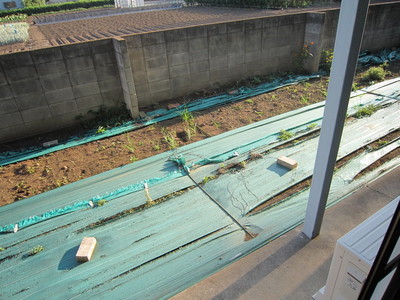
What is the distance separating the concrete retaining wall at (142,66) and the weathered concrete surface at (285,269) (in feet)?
12.3

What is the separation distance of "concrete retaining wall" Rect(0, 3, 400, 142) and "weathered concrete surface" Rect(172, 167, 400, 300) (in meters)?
3.75

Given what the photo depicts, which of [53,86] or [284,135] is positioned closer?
[284,135]

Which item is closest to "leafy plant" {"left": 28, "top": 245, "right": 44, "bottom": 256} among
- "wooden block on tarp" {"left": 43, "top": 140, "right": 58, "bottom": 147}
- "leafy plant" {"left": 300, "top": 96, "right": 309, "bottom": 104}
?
"wooden block on tarp" {"left": 43, "top": 140, "right": 58, "bottom": 147}

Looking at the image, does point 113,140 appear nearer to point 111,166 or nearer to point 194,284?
point 111,166

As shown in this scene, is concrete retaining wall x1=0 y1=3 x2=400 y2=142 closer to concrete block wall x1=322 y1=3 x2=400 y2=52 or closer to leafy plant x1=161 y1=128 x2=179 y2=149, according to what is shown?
concrete block wall x1=322 y1=3 x2=400 y2=52

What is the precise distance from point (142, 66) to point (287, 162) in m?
3.41

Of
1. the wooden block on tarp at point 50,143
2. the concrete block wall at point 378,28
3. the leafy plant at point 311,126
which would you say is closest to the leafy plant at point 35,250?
the wooden block on tarp at point 50,143

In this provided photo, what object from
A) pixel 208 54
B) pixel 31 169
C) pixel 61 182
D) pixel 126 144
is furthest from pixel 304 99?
pixel 31 169

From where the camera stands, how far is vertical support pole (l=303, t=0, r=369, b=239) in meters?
1.72

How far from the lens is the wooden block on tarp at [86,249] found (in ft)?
8.34

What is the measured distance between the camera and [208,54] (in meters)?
5.93

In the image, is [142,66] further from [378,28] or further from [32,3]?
[32,3]

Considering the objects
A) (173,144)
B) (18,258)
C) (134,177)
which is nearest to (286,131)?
(173,144)

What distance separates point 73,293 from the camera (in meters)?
2.31
